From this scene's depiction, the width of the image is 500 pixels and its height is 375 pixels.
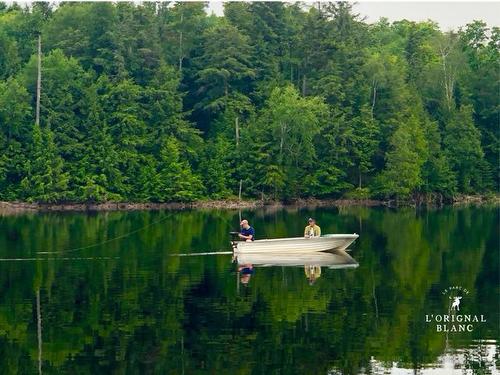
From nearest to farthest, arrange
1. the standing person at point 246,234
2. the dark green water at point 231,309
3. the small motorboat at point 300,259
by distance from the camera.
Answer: the dark green water at point 231,309
the small motorboat at point 300,259
the standing person at point 246,234

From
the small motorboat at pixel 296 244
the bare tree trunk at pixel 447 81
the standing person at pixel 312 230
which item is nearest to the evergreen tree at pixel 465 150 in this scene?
the bare tree trunk at pixel 447 81

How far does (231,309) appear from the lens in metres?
30.5

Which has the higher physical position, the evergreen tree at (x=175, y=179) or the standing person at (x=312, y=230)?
the evergreen tree at (x=175, y=179)

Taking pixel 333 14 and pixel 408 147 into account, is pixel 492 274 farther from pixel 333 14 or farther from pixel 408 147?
pixel 333 14

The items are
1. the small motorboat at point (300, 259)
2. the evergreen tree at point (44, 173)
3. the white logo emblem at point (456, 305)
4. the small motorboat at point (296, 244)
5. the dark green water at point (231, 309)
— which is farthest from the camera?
the evergreen tree at point (44, 173)

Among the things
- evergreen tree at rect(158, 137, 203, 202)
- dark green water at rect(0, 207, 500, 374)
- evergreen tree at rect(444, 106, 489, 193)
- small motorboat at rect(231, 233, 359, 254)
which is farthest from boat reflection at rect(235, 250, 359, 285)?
evergreen tree at rect(444, 106, 489, 193)

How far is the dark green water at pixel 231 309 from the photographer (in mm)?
23781

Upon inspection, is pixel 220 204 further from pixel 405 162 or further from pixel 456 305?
pixel 456 305

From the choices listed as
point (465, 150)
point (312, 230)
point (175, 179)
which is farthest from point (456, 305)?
point (465, 150)

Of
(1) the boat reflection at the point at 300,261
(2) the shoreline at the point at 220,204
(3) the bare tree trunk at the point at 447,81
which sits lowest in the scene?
(1) the boat reflection at the point at 300,261

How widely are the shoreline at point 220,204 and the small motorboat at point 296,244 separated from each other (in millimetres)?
42906

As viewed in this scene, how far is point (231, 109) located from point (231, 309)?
7103 centimetres

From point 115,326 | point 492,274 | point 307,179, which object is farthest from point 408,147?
point 115,326

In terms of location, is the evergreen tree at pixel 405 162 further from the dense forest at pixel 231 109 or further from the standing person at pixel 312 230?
the standing person at pixel 312 230
